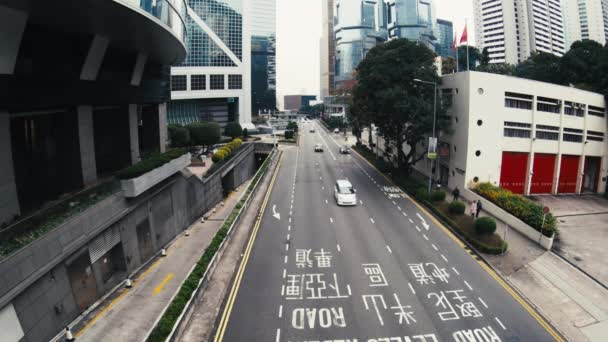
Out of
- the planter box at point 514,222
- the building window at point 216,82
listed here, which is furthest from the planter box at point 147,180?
the building window at point 216,82

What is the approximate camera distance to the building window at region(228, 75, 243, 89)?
95.1 metres

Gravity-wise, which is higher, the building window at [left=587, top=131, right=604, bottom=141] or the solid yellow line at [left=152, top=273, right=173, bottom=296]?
the building window at [left=587, top=131, right=604, bottom=141]

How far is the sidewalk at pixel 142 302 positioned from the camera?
15352mm

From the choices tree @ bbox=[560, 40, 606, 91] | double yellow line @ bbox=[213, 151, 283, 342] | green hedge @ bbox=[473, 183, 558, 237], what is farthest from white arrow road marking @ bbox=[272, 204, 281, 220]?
tree @ bbox=[560, 40, 606, 91]

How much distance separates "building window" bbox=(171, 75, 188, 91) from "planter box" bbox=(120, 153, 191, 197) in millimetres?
62308

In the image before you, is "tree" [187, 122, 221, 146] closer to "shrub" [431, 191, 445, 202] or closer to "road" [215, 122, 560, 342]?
"road" [215, 122, 560, 342]

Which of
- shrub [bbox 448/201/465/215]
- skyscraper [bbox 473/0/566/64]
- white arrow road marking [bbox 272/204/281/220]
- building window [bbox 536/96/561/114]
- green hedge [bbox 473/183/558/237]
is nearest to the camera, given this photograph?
green hedge [bbox 473/183/558/237]

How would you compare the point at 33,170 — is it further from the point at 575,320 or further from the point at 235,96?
the point at 235,96

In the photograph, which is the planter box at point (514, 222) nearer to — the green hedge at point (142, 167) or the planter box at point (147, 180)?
the planter box at point (147, 180)

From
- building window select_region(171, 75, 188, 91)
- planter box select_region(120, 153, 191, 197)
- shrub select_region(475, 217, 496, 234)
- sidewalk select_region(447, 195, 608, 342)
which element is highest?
building window select_region(171, 75, 188, 91)

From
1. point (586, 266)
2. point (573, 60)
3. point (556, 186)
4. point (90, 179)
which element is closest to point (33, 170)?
point (90, 179)

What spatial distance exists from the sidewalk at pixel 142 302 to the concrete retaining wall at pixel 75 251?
3.12ft

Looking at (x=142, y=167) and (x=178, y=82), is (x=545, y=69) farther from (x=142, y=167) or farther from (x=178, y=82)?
(x=178, y=82)

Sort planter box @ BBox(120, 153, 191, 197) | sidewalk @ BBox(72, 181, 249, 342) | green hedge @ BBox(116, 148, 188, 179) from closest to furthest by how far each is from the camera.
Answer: sidewalk @ BBox(72, 181, 249, 342) < planter box @ BBox(120, 153, 191, 197) < green hedge @ BBox(116, 148, 188, 179)
